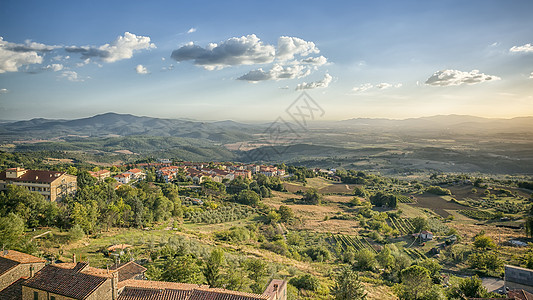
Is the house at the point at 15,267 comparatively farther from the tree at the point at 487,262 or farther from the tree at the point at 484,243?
the tree at the point at 484,243

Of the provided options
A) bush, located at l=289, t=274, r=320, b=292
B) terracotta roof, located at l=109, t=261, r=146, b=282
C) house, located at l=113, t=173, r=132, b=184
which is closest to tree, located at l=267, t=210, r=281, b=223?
bush, located at l=289, t=274, r=320, b=292

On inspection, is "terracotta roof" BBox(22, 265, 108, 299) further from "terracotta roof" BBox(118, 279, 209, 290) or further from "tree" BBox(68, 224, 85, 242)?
"tree" BBox(68, 224, 85, 242)

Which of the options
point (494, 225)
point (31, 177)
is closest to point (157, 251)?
point (31, 177)

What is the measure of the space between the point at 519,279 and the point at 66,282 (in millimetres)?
27390

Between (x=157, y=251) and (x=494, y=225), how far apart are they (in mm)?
46260

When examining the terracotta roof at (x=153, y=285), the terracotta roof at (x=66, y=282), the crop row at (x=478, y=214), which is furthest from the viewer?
the crop row at (x=478, y=214)

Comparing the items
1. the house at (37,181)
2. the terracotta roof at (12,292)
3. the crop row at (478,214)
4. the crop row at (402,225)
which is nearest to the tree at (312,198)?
the crop row at (402,225)

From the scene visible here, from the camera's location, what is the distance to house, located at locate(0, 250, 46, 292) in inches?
511

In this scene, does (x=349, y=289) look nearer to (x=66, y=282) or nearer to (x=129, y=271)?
(x=129, y=271)

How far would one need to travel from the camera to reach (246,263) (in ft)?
63.6

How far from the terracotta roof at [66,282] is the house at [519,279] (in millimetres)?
25811

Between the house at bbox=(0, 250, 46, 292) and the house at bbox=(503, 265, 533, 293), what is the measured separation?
96.1 feet

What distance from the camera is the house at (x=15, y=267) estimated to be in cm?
1298

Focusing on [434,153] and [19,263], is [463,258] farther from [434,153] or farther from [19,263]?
[434,153]
